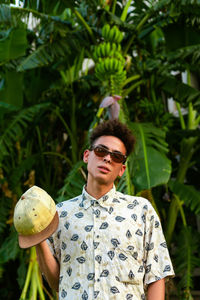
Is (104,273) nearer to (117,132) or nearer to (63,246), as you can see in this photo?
(63,246)

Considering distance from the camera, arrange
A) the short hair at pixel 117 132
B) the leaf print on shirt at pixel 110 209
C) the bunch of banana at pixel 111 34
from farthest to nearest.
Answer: the bunch of banana at pixel 111 34 → the short hair at pixel 117 132 → the leaf print on shirt at pixel 110 209

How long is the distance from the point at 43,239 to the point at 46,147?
4.06m

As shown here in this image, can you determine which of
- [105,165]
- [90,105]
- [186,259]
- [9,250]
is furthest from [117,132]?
[90,105]

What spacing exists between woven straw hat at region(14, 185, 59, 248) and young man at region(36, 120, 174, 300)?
9 centimetres

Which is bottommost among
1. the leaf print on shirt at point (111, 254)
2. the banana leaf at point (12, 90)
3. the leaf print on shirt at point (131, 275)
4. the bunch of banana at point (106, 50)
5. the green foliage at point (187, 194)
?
the green foliage at point (187, 194)

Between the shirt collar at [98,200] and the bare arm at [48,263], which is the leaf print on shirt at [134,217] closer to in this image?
the shirt collar at [98,200]

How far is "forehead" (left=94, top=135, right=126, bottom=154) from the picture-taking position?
1.74 meters

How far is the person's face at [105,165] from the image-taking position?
5.46 ft

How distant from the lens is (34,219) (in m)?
1.44

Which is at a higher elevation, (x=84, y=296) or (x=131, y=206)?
(x=131, y=206)

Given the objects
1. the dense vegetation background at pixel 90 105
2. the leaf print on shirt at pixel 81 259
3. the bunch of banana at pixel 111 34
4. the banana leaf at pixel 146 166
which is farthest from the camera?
the bunch of banana at pixel 111 34

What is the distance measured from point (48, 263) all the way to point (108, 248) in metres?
0.24

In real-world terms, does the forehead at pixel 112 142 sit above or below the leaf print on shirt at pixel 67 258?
above

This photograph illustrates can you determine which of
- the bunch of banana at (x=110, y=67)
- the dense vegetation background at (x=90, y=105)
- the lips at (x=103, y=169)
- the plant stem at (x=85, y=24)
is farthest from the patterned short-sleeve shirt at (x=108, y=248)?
the plant stem at (x=85, y=24)
